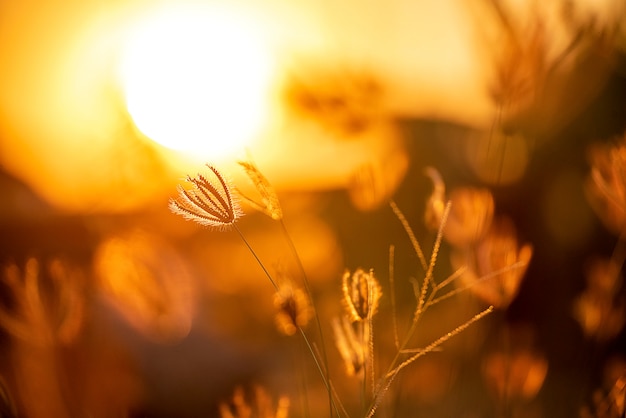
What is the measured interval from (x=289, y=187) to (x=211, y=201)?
104cm

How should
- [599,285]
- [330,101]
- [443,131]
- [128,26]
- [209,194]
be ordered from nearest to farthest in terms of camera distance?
[209,194] < [599,285] < [330,101] < [128,26] < [443,131]

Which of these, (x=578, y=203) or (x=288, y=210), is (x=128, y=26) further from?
(x=578, y=203)

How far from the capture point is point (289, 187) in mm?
1724

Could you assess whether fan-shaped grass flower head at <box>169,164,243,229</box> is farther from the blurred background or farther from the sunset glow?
the sunset glow

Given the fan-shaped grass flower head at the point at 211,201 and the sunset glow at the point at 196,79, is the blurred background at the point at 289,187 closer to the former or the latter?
the sunset glow at the point at 196,79

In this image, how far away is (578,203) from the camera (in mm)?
2010

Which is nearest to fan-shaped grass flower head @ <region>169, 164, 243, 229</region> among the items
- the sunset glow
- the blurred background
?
the blurred background

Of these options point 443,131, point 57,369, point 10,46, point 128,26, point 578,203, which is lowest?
point 578,203

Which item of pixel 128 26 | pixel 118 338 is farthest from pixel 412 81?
pixel 118 338

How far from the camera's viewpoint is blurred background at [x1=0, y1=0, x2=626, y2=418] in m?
1.12

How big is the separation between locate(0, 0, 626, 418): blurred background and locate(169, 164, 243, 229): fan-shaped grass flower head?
14 centimetres

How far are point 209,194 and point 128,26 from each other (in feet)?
3.08

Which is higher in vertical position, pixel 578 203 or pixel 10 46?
pixel 10 46

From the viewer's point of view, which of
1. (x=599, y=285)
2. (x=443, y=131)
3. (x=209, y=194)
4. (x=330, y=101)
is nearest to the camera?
(x=209, y=194)
